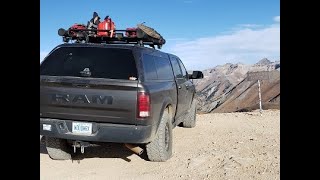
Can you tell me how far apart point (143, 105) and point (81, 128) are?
3.19 feet

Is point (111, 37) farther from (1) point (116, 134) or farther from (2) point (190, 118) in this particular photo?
(2) point (190, 118)

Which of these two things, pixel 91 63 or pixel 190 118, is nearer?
pixel 91 63

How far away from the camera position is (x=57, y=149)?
616cm

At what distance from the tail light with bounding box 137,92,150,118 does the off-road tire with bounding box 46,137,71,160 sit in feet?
5.96

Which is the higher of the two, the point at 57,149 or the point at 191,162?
the point at 57,149

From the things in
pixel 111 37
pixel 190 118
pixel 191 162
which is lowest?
pixel 191 162

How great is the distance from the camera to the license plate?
17.2 ft

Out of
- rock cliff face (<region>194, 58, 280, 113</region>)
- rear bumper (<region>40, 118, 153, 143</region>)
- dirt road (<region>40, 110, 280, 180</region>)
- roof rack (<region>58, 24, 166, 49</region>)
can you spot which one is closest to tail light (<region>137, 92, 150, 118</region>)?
rear bumper (<region>40, 118, 153, 143</region>)

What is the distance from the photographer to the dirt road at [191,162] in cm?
544

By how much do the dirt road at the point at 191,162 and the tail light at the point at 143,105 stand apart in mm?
959

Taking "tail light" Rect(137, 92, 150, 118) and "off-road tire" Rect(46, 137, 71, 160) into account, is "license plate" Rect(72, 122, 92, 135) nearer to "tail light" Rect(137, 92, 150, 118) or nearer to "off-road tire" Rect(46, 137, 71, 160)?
"tail light" Rect(137, 92, 150, 118)

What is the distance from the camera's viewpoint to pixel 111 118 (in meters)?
5.19

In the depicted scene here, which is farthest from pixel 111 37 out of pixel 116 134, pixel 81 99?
pixel 116 134

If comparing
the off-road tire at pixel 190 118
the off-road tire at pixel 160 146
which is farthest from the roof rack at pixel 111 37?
the off-road tire at pixel 190 118
